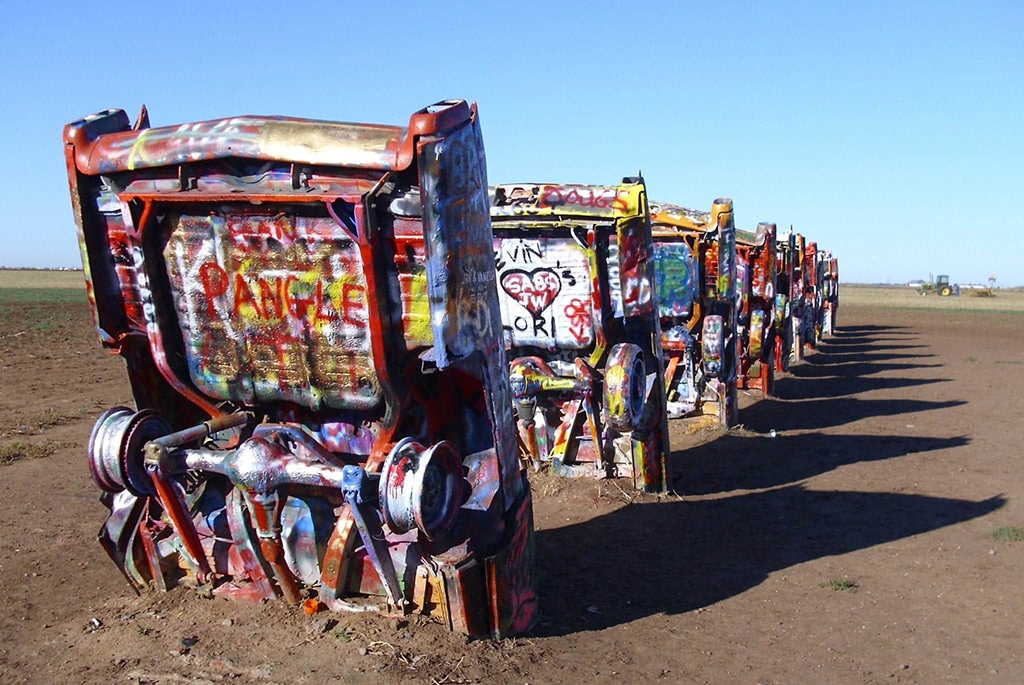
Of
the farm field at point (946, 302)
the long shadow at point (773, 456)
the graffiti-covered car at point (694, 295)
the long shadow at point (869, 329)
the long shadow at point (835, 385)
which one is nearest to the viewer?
the long shadow at point (773, 456)

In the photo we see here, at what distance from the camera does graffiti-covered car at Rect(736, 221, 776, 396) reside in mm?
14844

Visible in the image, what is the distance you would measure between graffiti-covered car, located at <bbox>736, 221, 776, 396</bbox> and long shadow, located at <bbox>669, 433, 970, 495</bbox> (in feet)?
9.79

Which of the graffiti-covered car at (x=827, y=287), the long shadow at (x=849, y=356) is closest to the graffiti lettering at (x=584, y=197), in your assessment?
the long shadow at (x=849, y=356)

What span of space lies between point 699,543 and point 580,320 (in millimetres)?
2108

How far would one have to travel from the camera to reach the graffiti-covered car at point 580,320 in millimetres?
8086

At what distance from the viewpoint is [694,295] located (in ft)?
37.6

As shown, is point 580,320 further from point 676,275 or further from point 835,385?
point 835,385

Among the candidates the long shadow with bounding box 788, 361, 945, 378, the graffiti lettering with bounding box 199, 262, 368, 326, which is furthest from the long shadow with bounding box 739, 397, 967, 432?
the graffiti lettering with bounding box 199, 262, 368, 326

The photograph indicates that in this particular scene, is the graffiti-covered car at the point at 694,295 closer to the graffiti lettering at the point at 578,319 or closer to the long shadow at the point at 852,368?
the graffiti lettering at the point at 578,319

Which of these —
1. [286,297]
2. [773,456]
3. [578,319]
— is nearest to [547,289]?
[578,319]

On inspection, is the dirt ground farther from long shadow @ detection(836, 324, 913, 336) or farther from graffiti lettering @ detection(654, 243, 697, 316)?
long shadow @ detection(836, 324, 913, 336)

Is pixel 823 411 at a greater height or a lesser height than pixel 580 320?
lesser

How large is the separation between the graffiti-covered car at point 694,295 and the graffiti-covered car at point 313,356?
6565mm

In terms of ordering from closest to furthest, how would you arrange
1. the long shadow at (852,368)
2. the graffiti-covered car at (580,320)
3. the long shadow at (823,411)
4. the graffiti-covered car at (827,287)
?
the graffiti-covered car at (580,320) → the long shadow at (823,411) → the long shadow at (852,368) → the graffiti-covered car at (827,287)
